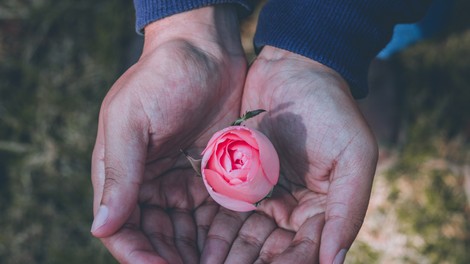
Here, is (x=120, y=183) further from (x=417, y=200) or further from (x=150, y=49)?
(x=417, y=200)

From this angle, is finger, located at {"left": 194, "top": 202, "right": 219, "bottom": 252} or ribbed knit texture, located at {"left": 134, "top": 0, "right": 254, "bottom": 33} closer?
finger, located at {"left": 194, "top": 202, "right": 219, "bottom": 252}

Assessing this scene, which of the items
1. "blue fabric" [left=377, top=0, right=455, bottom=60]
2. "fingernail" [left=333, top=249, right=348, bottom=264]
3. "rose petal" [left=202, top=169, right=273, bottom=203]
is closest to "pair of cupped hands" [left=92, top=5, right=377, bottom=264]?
"fingernail" [left=333, top=249, right=348, bottom=264]

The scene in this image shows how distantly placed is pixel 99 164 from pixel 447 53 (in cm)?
214

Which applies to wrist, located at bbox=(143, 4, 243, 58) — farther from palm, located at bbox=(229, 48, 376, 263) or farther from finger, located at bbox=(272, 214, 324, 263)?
finger, located at bbox=(272, 214, 324, 263)

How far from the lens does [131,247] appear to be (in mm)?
1545

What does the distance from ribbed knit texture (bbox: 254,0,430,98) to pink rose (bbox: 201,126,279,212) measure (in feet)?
1.61

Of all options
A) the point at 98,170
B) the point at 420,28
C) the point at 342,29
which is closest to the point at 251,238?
the point at 98,170

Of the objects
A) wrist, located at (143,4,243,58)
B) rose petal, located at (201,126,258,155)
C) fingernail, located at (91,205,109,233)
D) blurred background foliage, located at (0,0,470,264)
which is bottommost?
blurred background foliage, located at (0,0,470,264)

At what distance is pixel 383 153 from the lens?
2.83 metres

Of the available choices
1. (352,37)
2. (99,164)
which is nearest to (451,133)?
(352,37)

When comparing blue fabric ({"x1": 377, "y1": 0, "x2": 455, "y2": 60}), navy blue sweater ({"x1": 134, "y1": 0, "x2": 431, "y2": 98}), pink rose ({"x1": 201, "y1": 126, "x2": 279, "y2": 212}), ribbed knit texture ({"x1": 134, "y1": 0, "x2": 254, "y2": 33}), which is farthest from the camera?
blue fabric ({"x1": 377, "y1": 0, "x2": 455, "y2": 60})

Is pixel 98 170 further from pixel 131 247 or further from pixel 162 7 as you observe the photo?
pixel 162 7

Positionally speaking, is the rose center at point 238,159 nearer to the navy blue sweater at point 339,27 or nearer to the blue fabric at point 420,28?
the navy blue sweater at point 339,27

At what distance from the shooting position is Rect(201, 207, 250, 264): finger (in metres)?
1.66
